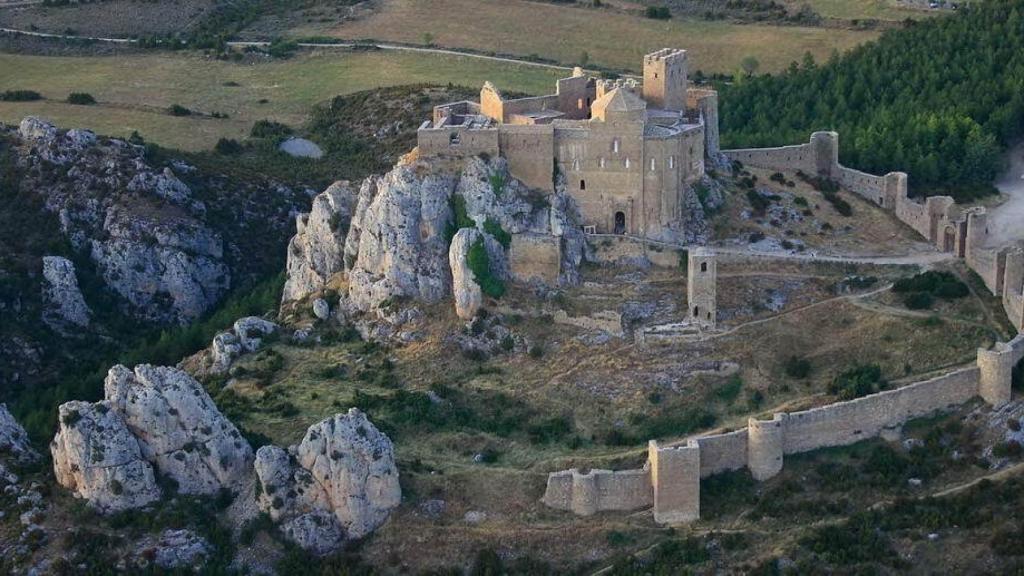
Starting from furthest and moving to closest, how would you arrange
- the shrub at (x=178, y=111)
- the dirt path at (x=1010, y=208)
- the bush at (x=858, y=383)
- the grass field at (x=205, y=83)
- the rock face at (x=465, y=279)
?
the shrub at (x=178, y=111)
the grass field at (x=205, y=83)
the dirt path at (x=1010, y=208)
the rock face at (x=465, y=279)
the bush at (x=858, y=383)

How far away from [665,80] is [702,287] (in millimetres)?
10118

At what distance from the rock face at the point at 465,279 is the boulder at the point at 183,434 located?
33.3 feet

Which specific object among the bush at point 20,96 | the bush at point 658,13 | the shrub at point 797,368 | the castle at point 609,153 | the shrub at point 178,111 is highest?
the castle at point 609,153

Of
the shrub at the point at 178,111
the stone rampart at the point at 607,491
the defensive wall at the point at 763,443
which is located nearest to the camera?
the defensive wall at the point at 763,443

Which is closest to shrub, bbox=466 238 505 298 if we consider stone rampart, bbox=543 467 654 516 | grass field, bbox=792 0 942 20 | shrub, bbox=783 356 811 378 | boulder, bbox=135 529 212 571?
stone rampart, bbox=543 467 654 516

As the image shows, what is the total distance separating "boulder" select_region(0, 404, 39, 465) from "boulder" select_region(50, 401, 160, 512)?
2251 millimetres

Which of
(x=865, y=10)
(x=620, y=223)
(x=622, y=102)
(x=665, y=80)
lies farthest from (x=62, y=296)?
(x=865, y=10)

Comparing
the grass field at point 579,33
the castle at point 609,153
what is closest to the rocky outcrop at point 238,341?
the castle at point 609,153

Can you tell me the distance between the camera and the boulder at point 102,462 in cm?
7238

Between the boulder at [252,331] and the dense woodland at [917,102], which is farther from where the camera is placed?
the dense woodland at [917,102]

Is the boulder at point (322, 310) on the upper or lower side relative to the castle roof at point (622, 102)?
lower

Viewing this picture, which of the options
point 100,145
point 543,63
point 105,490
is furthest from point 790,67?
point 105,490

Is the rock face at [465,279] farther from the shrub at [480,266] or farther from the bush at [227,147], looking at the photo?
the bush at [227,147]

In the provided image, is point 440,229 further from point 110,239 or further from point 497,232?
point 110,239
